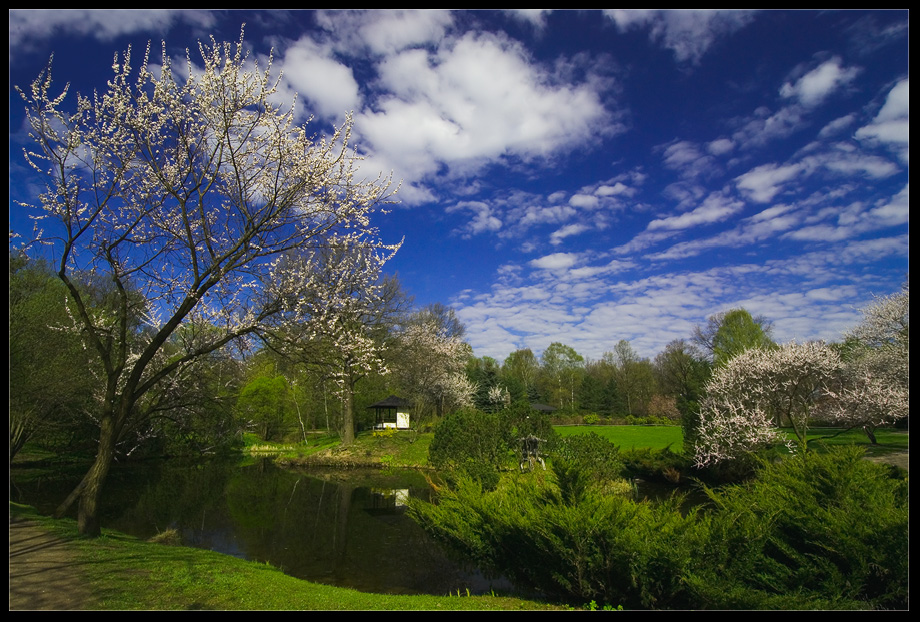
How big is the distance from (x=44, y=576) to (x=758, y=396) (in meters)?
19.3

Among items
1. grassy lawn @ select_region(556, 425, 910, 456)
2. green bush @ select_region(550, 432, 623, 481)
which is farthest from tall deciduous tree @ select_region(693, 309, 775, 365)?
green bush @ select_region(550, 432, 623, 481)

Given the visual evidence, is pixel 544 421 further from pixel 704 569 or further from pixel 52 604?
pixel 52 604

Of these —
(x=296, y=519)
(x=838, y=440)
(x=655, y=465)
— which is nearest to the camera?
(x=296, y=519)

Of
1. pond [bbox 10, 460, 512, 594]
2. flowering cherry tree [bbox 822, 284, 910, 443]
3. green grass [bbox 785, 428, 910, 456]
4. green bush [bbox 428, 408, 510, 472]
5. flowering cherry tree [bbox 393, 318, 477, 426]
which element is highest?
flowering cherry tree [bbox 393, 318, 477, 426]

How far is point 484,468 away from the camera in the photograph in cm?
990

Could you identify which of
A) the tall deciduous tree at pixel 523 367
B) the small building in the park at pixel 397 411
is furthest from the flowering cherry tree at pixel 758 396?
the tall deciduous tree at pixel 523 367

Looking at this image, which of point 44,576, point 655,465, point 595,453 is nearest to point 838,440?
point 655,465

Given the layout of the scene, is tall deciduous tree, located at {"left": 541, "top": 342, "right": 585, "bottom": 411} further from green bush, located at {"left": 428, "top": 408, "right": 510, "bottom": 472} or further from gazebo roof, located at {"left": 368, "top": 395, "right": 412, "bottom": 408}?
green bush, located at {"left": 428, "top": 408, "right": 510, "bottom": 472}

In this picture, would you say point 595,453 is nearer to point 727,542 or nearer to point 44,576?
point 727,542

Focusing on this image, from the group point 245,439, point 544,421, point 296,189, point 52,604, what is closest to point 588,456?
point 544,421

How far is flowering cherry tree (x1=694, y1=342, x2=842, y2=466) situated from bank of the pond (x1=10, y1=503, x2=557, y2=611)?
11.8m

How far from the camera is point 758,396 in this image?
55.1 ft

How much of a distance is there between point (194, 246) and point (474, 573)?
26.4ft

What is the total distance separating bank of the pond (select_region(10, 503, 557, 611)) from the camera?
5562 millimetres
